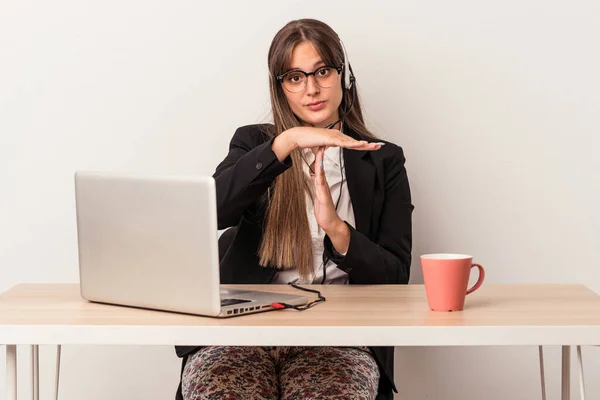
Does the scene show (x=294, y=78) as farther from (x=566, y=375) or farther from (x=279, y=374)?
(x=566, y=375)

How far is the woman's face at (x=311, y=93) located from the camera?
1.97m

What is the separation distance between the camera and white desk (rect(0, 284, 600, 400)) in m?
1.27

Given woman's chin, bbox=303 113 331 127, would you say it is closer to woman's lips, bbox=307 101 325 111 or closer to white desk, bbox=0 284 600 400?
woman's lips, bbox=307 101 325 111

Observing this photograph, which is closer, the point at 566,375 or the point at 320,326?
the point at 320,326

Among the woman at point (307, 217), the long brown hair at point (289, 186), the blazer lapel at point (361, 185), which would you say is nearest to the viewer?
the woman at point (307, 217)

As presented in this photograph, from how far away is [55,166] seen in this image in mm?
2459

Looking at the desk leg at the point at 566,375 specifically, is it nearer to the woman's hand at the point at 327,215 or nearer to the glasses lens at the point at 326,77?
the woman's hand at the point at 327,215

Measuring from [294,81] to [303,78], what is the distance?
0.02m

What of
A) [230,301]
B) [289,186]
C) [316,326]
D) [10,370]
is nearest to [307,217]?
[289,186]

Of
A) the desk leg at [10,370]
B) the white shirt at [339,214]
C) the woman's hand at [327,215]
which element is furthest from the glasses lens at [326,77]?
the desk leg at [10,370]

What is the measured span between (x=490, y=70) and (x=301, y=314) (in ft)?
4.26

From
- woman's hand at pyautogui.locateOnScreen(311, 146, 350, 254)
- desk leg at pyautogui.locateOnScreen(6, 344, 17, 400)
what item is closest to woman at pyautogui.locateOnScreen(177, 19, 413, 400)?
woman's hand at pyautogui.locateOnScreen(311, 146, 350, 254)

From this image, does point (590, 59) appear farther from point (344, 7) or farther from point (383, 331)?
point (383, 331)

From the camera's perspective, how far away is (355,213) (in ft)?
6.66
